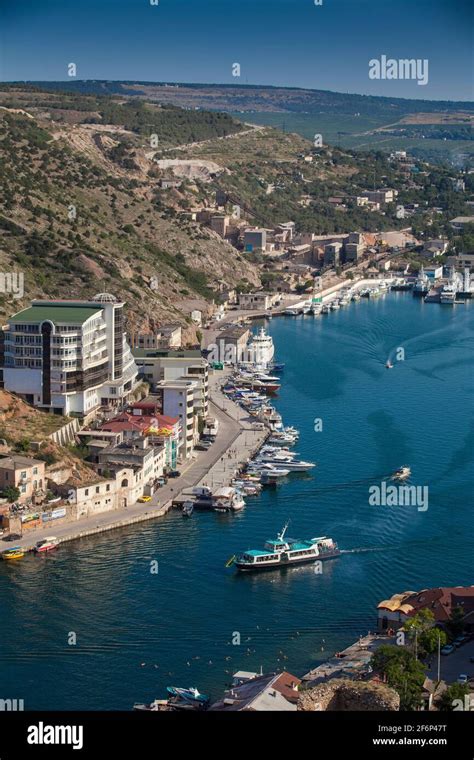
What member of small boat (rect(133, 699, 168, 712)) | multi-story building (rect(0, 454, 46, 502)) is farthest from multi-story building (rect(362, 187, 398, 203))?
small boat (rect(133, 699, 168, 712))

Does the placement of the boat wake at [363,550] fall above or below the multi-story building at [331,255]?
below

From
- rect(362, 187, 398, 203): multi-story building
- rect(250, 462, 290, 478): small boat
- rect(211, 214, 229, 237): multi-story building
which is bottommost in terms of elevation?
rect(250, 462, 290, 478): small boat

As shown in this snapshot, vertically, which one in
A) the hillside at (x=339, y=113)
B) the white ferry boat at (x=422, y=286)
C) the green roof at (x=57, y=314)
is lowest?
the white ferry boat at (x=422, y=286)

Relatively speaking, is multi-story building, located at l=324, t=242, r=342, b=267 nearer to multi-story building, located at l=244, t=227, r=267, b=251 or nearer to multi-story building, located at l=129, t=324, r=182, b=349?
multi-story building, located at l=244, t=227, r=267, b=251

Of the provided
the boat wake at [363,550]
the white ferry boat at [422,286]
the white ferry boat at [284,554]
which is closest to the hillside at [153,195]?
the white ferry boat at [422,286]

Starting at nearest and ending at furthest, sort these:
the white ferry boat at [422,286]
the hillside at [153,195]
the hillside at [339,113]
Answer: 1. the hillside at [153,195]
2. the white ferry boat at [422,286]
3. the hillside at [339,113]

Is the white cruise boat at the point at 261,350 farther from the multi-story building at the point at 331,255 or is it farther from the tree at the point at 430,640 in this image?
the multi-story building at the point at 331,255

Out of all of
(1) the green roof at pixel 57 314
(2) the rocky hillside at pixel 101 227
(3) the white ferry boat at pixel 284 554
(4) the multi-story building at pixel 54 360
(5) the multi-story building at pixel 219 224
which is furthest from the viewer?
(5) the multi-story building at pixel 219 224

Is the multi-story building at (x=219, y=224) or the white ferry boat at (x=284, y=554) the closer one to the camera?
the white ferry boat at (x=284, y=554)

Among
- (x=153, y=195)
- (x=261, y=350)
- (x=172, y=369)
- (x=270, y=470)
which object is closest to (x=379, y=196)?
(x=153, y=195)
